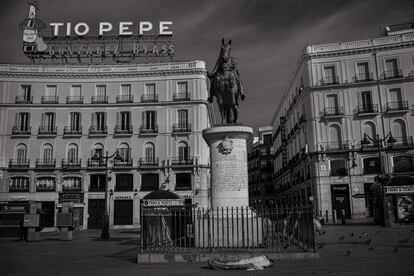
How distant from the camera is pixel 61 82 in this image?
48.3 metres

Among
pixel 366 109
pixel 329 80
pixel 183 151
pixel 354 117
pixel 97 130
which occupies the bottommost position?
pixel 183 151

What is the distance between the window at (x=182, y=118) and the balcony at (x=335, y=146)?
15.6 metres

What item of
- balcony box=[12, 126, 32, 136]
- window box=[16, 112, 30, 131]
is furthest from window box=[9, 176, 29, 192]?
window box=[16, 112, 30, 131]

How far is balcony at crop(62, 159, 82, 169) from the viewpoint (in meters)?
46.2

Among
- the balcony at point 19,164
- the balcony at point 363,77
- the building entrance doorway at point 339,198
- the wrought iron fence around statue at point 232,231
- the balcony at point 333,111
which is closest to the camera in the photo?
the wrought iron fence around statue at point 232,231

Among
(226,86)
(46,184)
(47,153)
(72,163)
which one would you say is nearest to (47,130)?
(47,153)

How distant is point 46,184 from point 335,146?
→ 106 ft

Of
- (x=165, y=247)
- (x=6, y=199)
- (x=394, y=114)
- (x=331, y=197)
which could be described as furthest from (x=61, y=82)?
(x=165, y=247)

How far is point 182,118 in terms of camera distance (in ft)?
158

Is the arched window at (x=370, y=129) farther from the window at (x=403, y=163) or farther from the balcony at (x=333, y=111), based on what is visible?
the window at (x=403, y=163)

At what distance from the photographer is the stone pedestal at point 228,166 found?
1312 centimetres

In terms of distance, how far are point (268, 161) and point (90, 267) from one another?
247 feet

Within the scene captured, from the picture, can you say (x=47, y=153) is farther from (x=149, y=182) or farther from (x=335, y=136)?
(x=335, y=136)

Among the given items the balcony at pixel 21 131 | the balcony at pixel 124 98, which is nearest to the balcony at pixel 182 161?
the balcony at pixel 124 98
